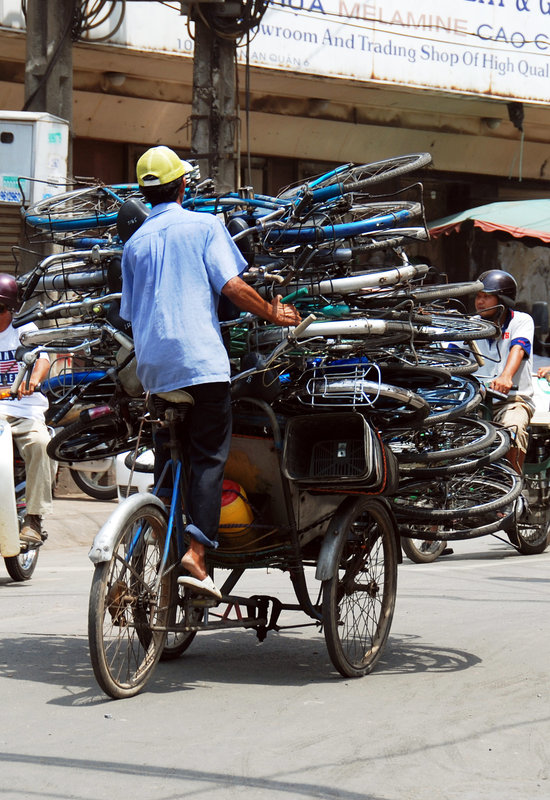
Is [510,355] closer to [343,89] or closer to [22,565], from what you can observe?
[22,565]

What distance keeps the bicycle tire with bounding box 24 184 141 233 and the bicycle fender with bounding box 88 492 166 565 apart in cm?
154

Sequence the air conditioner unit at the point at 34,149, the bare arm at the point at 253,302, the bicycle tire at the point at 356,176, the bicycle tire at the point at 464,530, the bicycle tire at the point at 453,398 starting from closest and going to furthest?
the bare arm at the point at 253,302 → the bicycle tire at the point at 356,176 → the bicycle tire at the point at 453,398 → the bicycle tire at the point at 464,530 → the air conditioner unit at the point at 34,149

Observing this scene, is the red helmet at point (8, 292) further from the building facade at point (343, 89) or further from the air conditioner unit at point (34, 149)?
the building facade at point (343, 89)

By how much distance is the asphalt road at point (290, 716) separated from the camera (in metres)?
3.98

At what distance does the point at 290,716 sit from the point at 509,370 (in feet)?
17.8

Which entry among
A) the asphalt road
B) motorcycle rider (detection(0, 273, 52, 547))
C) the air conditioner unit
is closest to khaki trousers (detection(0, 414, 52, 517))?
motorcycle rider (detection(0, 273, 52, 547))

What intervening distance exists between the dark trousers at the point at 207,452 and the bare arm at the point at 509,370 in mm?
4820

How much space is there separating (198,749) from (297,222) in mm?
2288

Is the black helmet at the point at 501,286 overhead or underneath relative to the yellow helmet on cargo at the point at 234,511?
overhead

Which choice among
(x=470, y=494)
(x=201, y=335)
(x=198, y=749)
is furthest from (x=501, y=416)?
(x=198, y=749)

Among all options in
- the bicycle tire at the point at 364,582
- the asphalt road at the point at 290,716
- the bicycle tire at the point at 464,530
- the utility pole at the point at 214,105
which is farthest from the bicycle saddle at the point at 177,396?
the utility pole at the point at 214,105

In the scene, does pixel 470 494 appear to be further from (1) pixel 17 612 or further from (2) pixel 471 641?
(1) pixel 17 612

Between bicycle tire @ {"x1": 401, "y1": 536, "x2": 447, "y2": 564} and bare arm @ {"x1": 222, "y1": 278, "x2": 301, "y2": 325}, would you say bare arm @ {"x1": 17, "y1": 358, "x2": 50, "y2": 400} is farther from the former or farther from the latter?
bare arm @ {"x1": 222, "y1": 278, "x2": 301, "y2": 325}

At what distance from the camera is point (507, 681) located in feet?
18.2
